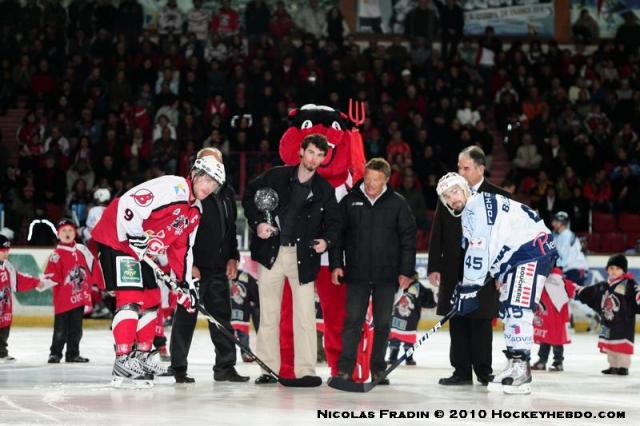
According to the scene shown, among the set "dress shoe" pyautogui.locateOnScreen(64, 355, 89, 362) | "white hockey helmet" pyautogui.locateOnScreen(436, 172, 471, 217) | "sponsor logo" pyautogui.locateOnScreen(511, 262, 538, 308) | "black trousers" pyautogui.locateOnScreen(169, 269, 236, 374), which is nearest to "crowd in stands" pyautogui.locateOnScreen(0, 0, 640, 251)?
"dress shoe" pyautogui.locateOnScreen(64, 355, 89, 362)

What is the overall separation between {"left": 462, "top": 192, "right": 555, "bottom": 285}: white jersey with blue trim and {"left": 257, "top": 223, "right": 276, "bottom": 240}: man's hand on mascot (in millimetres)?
1264

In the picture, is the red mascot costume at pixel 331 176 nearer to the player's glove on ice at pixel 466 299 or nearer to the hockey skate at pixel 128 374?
the player's glove on ice at pixel 466 299

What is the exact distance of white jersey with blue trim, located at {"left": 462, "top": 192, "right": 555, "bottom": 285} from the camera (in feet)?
24.5

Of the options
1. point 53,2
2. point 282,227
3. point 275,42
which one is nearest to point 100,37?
point 53,2

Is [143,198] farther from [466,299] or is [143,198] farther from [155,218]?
[466,299]

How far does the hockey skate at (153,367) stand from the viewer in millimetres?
7711

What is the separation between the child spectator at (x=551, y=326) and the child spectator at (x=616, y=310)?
0.27m

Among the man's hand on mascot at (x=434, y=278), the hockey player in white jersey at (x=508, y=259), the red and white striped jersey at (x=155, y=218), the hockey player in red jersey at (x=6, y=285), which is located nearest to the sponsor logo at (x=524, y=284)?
the hockey player in white jersey at (x=508, y=259)

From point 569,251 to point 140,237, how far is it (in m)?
7.96

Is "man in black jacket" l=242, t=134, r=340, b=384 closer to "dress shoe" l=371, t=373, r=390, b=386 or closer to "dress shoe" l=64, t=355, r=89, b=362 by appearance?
"dress shoe" l=371, t=373, r=390, b=386

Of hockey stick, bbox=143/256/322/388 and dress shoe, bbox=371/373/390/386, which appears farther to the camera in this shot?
dress shoe, bbox=371/373/390/386

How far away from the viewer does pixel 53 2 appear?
19.8 metres

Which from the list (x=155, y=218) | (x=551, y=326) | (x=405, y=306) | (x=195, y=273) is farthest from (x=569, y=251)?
(x=155, y=218)

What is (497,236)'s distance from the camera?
7520 millimetres
